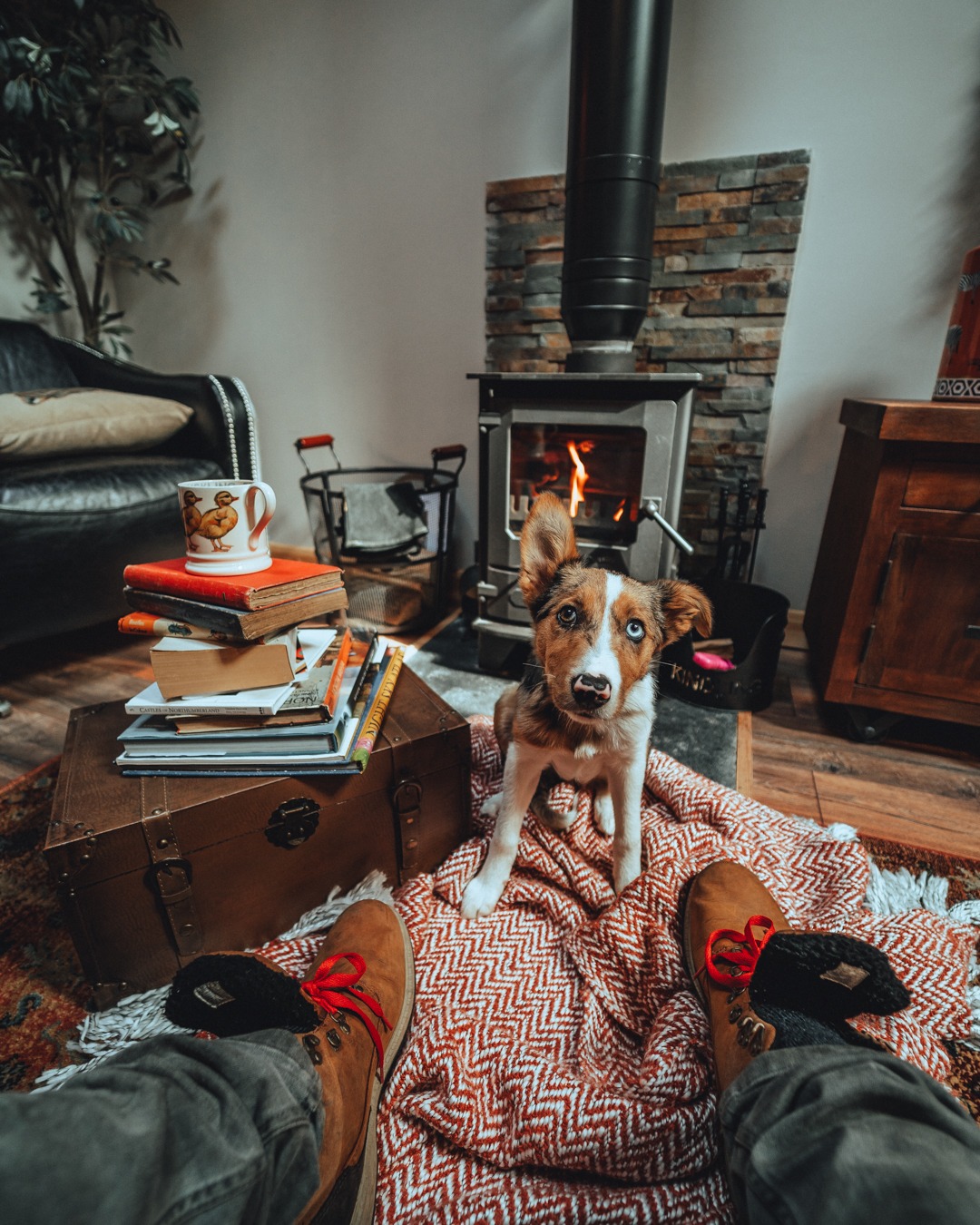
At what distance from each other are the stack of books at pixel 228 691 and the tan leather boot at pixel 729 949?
1.94 ft

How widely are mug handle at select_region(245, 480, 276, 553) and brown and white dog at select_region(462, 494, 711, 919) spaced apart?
41 centimetres

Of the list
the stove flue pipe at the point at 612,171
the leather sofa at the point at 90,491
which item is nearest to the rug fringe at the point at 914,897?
the stove flue pipe at the point at 612,171

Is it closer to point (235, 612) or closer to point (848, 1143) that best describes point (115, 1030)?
point (235, 612)

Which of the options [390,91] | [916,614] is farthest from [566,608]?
[390,91]

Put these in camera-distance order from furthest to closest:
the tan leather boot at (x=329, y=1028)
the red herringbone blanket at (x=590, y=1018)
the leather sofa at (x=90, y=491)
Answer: the leather sofa at (x=90, y=491), the red herringbone blanket at (x=590, y=1018), the tan leather boot at (x=329, y=1028)

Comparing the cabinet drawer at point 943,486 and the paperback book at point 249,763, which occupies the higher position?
the cabinet drawer at point 943,486

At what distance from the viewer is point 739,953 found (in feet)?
2.64

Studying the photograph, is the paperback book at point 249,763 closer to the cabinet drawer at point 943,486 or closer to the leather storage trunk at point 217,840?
the leather storage trunk at point 217,840

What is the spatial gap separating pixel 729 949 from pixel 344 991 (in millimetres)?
545

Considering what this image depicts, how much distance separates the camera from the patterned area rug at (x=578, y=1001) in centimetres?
70

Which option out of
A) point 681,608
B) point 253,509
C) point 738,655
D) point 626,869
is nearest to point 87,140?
point 253,509

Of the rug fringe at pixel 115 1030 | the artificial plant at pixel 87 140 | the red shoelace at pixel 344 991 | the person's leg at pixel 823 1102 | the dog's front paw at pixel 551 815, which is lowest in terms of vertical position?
the rug fringe at pixel 115 1030

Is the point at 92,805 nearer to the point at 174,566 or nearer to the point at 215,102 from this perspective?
the point at 174,566

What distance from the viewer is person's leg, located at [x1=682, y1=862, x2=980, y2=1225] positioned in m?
0.39
